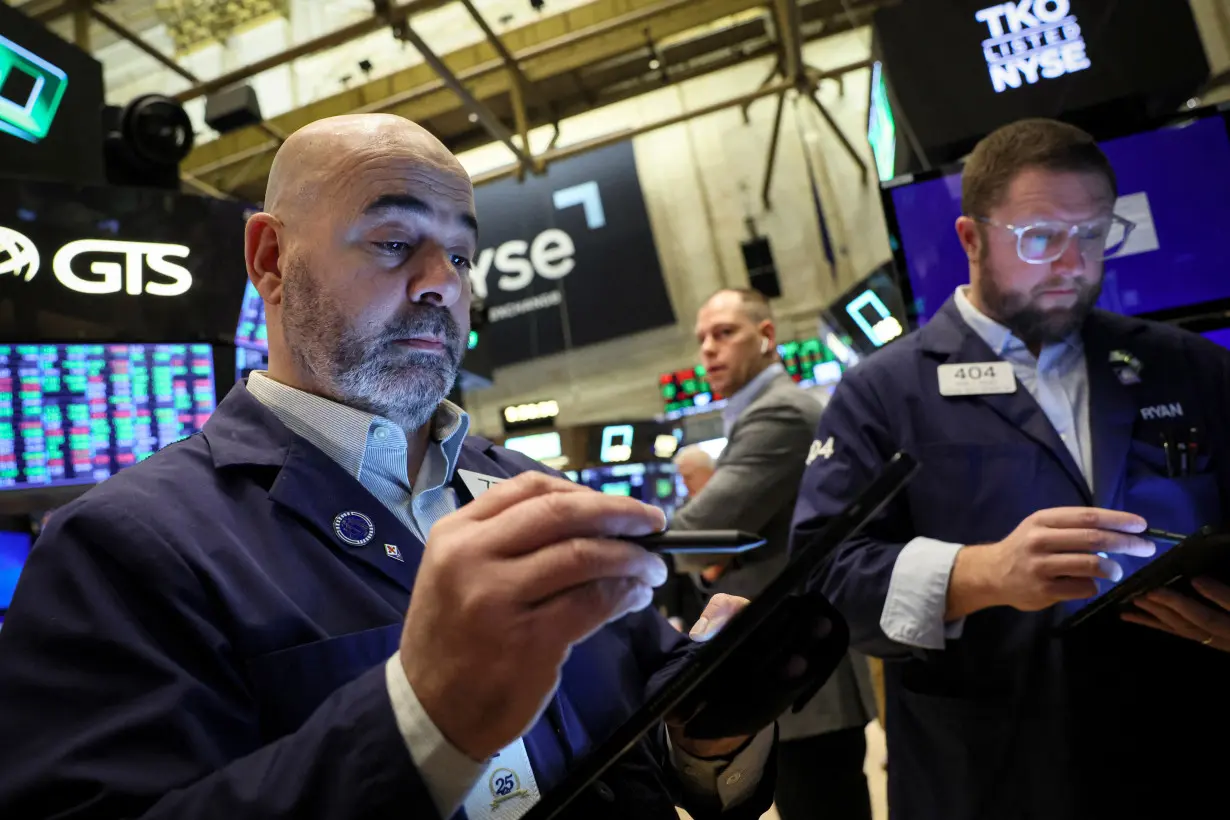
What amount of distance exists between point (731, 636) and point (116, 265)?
11.4 ft

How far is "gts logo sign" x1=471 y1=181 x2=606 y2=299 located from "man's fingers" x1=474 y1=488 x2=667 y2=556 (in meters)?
8.32

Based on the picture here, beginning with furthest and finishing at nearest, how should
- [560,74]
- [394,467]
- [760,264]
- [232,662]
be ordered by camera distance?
[560,74] → [760,264] → [394,467] → [232,662]

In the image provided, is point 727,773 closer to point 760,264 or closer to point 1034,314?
point 1034,314

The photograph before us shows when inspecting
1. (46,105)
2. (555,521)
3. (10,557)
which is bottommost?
(555,521)

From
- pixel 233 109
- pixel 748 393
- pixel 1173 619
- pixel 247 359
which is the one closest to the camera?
pixel 1173 619

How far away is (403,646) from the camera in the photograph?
657 mm

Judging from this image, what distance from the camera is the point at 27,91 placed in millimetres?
3486

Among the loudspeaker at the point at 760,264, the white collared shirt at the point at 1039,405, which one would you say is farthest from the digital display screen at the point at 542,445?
the white collared shirt at the point at 1039,405

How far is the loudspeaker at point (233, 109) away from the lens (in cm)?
492

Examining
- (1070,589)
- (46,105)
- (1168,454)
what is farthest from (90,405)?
(1168,454)

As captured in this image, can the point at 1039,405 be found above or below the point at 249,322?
below

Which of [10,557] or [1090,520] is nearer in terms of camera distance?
[1090,520]

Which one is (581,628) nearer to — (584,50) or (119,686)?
(119,686)

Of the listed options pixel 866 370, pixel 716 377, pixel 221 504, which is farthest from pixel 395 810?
pixel 716 377
